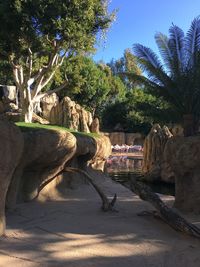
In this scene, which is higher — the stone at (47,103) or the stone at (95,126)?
the stone at (47,103)

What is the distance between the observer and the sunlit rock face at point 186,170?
33.8 feet

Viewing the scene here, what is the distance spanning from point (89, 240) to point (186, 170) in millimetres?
3707

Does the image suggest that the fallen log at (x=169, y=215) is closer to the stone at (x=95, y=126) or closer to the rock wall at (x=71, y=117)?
the stone at (x=95, y=126)

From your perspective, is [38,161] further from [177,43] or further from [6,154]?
[177,43]

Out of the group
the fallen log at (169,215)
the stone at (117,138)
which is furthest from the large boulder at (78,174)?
the stone at (117,138)

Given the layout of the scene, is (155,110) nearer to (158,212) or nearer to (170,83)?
(170,83)

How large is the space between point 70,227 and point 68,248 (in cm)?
132

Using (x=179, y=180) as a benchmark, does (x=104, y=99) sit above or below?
above

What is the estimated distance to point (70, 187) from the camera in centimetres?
1296

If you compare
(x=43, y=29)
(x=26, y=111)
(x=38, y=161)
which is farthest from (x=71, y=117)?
(x=38, y=161)

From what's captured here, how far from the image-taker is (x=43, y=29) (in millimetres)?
19531

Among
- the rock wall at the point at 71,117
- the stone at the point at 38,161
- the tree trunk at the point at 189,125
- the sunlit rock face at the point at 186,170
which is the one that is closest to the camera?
the stone at the point at 38,161

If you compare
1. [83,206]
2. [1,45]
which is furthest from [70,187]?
[1,45]

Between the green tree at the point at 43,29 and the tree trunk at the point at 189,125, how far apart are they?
375 inches
